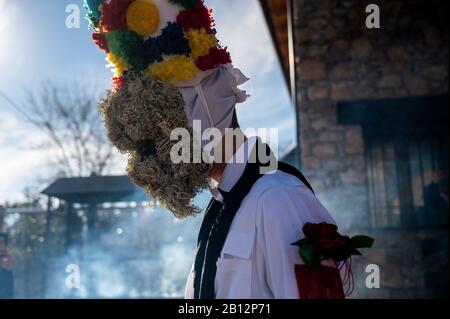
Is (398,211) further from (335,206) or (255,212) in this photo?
(255,212)

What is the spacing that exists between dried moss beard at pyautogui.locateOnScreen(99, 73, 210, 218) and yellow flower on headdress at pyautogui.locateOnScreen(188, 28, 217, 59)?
197 mm

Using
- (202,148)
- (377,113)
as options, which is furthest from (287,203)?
(377,113)

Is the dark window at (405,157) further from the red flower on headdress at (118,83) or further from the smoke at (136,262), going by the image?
the red flower on headdress at (118,83)

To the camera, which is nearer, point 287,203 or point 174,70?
point 287,203

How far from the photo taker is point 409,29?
6.02 meters

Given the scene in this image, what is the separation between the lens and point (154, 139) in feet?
6.22

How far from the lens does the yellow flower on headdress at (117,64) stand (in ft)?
6.56

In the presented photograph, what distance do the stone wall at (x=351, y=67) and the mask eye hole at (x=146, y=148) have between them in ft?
13.3

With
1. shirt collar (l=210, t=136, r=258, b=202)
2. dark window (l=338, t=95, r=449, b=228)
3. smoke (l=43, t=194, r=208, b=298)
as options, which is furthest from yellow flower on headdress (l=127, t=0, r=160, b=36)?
smoke (l=43, t=194, r=208, b=298)

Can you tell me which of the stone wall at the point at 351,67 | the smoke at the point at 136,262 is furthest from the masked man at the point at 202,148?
the smoke at the point at 136,262

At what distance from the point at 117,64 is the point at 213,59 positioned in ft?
1.13

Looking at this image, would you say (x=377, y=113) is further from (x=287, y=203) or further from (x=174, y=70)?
(x=287, y=203)
